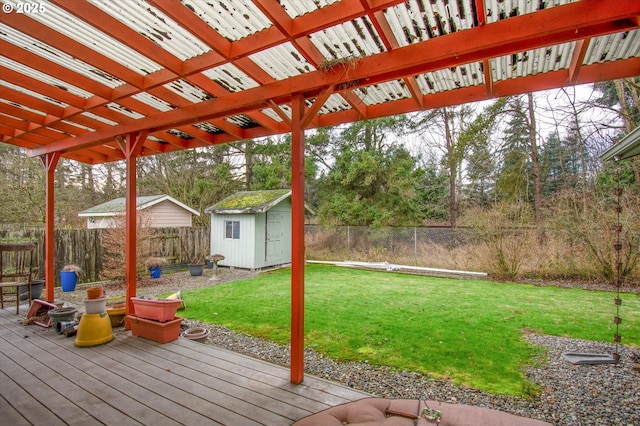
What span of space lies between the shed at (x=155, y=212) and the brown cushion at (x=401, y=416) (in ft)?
31.9

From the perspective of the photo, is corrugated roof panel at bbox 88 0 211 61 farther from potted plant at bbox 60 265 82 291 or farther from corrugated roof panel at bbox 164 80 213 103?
potted plant at bbox 60 265 82 291

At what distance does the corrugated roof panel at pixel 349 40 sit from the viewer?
2.13 meters

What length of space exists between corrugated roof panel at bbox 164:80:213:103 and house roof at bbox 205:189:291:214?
6028 mm

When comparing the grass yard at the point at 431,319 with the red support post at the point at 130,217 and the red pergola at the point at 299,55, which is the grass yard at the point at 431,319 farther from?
the red pergola at the point at 299,55

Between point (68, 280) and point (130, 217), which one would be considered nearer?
point (130, 217)

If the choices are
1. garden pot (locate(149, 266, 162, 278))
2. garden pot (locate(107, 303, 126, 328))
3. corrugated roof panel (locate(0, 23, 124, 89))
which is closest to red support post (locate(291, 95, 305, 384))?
corrugated roof panel (locate(0, 23, 124, 89))

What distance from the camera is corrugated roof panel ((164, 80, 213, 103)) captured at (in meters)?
3.09

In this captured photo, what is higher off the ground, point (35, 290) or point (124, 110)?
point (124, 110)

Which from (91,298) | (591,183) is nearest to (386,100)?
(91,298)

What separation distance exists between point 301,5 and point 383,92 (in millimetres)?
1349

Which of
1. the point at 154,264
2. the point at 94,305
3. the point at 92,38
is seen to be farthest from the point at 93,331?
the point at 154,264

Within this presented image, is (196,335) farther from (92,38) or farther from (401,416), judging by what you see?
(92,38)

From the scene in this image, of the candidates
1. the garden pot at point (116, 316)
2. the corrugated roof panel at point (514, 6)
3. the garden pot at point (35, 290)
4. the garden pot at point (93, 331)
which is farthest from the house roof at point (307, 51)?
the garden pot at point (35, 290)

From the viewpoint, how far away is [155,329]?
355 cm
